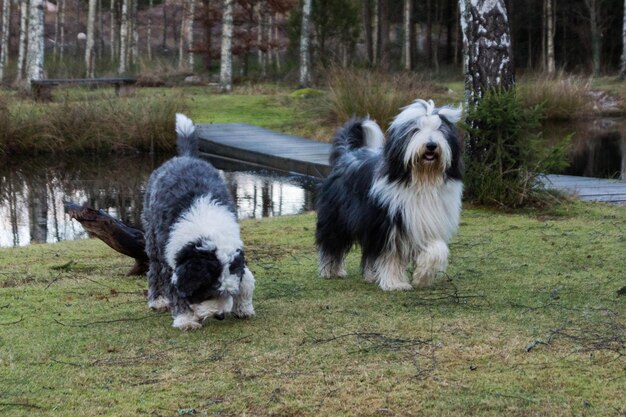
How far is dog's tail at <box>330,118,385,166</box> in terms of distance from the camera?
7.48 m

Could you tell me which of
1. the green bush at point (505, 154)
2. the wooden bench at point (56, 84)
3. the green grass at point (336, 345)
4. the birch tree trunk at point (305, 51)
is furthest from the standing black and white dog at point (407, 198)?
the birch tree trunk at point (305, 51)

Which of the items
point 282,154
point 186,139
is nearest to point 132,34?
point 282,154

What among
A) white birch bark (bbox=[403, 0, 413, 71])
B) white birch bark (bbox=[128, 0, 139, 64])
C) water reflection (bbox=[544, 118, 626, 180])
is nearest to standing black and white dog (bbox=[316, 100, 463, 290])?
water reflection (bbox=[544, 118, 626, 180])

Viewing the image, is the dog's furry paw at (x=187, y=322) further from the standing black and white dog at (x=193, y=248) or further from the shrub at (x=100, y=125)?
the shrub at (x=100, y=125)

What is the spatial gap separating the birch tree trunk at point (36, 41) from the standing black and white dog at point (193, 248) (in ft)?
64.4

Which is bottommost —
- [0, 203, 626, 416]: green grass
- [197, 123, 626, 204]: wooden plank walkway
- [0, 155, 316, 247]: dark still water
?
[0, 203, 626, 416]: green grass

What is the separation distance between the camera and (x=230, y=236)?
539 cm

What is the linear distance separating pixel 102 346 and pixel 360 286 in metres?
2.33

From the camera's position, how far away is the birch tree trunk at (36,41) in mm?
24219

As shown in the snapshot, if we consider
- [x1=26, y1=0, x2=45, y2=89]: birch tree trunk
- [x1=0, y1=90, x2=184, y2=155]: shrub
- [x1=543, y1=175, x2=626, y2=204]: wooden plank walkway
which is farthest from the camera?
[x1=26, y1=0, x2=45, y2=89]: birch tree trunk

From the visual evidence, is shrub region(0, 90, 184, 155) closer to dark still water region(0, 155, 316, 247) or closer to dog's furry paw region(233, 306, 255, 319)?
dark still water region(0, 155, 316, 247)

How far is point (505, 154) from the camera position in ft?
32.7

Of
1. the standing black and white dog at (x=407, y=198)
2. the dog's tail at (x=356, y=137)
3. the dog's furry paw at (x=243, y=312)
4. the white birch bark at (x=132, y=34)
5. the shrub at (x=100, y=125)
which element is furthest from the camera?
the white birch bark at (x=132, y=34)

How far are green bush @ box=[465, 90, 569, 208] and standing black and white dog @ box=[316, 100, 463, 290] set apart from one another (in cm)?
323
